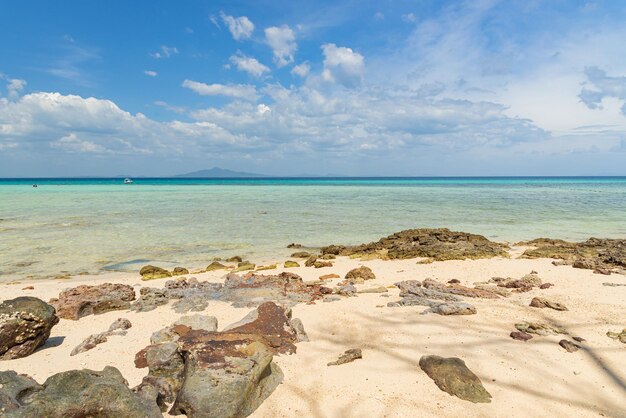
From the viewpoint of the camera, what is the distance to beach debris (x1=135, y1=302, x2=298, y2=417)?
11.4 feet

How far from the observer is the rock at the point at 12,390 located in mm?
2602

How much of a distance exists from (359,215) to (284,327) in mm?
20711

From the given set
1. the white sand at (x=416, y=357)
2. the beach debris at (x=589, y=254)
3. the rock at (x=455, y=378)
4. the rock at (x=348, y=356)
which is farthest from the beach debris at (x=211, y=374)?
the beach debris at (x=589, y=254)

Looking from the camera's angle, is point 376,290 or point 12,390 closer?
point 12,390

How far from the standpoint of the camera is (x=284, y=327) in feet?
16.9

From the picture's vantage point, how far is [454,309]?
5.91 m

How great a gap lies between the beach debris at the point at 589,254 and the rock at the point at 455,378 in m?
6.93

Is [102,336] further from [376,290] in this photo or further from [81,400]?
[376,290]

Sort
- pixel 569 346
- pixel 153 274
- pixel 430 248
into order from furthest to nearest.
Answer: pixel 430 248
pixel 153 274
pixel 569 346

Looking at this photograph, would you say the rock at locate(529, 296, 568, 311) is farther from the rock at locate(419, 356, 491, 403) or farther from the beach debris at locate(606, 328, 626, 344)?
the rock at locate(419, 356, 491, 403)

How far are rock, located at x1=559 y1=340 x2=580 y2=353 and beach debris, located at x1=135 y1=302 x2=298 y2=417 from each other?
12.1 feet

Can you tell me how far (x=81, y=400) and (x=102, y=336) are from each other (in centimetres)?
279

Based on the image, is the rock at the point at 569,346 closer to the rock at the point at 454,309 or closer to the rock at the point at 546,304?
the rock at the point at 454,309

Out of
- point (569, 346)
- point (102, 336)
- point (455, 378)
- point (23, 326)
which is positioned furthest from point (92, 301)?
point (569, 346)
